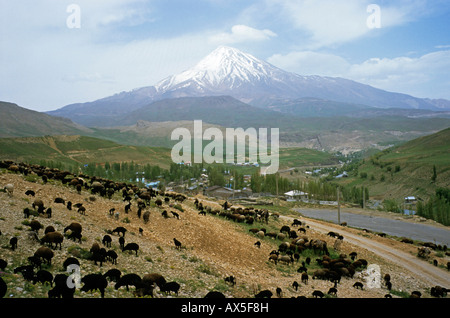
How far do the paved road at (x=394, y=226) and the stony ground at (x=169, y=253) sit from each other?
20660mm

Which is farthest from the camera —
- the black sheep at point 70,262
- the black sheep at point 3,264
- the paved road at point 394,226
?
the paved road at point 394,226

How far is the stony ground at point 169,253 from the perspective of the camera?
956 centimetres

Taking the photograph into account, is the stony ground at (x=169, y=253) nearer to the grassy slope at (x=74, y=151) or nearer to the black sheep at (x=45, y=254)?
the black sheep at (x=45, y=254)

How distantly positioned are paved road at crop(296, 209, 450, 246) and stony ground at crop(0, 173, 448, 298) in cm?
2066

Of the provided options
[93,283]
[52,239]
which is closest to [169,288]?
[93,283]

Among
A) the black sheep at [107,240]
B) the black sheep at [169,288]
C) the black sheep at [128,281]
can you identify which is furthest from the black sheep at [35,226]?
the black sheep at [169,288]

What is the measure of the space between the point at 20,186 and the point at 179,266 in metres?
9.51

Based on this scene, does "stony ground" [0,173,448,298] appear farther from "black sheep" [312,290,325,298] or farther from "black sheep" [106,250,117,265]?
"black sheep" [312,290,325,298]

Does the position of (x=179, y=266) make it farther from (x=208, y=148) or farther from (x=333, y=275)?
(x=208, y=148)

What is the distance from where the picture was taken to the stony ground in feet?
31.4

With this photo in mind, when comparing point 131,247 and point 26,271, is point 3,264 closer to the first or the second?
point 26,271

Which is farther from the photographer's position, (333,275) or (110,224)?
(333,275)
